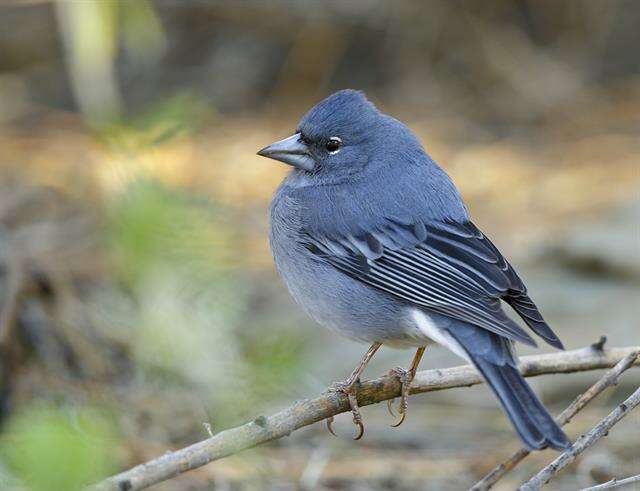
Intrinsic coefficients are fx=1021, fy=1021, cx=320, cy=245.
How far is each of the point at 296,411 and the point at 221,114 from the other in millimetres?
5976

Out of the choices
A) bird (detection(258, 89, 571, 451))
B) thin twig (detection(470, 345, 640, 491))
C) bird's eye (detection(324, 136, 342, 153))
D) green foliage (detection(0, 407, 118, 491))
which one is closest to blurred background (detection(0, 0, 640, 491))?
green foliage (detection(0, 407, 118, 491))

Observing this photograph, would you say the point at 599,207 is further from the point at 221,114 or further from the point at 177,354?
the point at 177,354

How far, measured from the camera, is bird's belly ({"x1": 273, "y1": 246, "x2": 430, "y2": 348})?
3449 mm

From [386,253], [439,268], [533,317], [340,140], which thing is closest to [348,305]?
[386,253]

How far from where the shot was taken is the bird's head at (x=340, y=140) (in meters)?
3.92

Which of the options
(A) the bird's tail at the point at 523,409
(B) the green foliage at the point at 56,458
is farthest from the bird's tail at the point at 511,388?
(B) the green foliage at the point at 56,458

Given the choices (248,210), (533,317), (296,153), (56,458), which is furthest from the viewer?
(248,210)

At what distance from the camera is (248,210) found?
7.19 m

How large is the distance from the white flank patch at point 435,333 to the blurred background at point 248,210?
39cm

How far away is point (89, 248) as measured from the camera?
593cm

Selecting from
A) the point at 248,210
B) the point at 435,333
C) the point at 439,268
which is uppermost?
the point at 439,268

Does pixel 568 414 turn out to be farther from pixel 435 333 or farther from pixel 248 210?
pixel 248 210

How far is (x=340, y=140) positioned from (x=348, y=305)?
762 millimetres

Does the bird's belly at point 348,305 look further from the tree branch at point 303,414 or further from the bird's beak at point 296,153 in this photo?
the bird's beak at point 296,153
